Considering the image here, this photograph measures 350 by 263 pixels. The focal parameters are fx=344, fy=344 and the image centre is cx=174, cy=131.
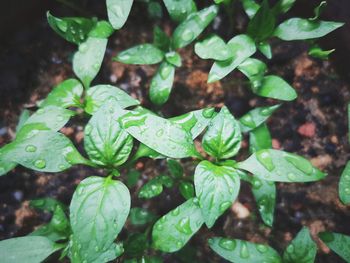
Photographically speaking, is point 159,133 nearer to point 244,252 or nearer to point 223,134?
point 223,134

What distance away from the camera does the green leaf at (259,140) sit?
1.21 m

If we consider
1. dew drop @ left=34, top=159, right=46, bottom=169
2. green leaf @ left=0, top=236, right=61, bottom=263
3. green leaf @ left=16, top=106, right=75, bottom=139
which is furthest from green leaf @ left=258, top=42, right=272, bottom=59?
green leaf @ left=0, top=236, right=61, bottom=263

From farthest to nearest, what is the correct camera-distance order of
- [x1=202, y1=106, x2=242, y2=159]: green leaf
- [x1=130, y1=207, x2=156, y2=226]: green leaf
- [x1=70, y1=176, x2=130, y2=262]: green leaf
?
[x1=130, y1=207, x2=156, y2=226]: green leaf, [x1=202, y1=106, x2=242, y2=159]: green leaf, [x1=70, y1=176, x2=130, y2=262]: green leaf

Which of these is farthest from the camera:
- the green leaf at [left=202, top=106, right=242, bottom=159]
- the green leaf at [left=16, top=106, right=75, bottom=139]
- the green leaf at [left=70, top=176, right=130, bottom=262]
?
the green leaf at [left=16, top=106, right=75, bottom=139]

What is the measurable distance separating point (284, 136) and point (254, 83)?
0.98 feet

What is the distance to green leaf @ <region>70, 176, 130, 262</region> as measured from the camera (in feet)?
2.75

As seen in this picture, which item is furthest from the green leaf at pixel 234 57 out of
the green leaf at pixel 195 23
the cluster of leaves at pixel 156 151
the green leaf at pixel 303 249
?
the green leaf at pixel 303 249

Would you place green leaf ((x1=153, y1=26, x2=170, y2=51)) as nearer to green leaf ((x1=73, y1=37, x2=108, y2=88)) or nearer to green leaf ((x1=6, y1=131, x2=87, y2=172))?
green leaf ((x1=73, y1=37, x2=108, y2=88))

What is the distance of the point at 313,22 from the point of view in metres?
1.14

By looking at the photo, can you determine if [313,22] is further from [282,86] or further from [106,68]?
[106,68]

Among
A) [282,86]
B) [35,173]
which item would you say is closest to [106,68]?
[35,173]

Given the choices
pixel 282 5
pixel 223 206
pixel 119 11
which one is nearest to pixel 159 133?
pixel 223 206

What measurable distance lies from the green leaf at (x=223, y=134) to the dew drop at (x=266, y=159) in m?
0.07

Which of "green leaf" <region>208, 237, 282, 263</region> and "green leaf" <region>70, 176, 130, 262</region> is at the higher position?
"green leaf" <region>70, 176, 130, 262</region>
